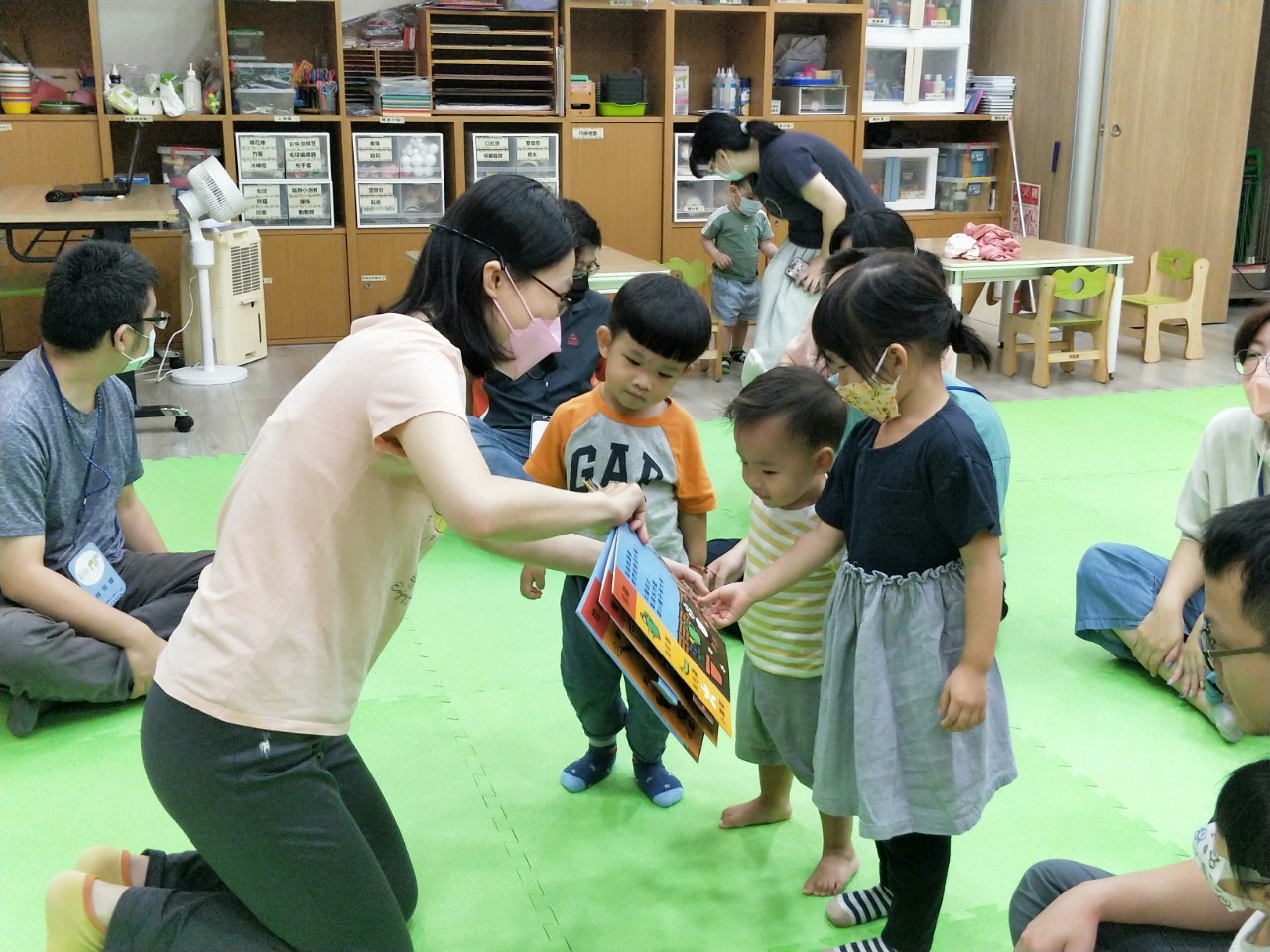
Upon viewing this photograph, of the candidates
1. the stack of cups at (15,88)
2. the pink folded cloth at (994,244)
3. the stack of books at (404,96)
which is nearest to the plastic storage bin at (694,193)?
the stack of books at (404,96)

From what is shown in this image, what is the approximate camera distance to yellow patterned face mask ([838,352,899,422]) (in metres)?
1.75

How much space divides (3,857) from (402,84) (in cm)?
518

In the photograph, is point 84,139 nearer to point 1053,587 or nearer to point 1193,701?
point 1053,587

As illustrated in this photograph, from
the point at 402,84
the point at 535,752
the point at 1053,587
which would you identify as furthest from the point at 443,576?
the point at 402,84

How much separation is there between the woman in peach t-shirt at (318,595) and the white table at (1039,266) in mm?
4487

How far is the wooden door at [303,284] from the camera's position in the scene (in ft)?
22.4

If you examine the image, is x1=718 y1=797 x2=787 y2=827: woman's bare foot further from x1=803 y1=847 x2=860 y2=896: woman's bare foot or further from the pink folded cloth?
the pink folded cloth

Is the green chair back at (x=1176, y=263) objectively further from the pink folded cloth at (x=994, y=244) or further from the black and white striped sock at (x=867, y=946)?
the black and white striped sock at (x=867, y=946)

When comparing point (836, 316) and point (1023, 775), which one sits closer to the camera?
point (836, 316)

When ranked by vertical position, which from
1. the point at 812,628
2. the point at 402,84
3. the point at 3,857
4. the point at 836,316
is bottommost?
the point at 3,857

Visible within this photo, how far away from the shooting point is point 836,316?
1.77 meters

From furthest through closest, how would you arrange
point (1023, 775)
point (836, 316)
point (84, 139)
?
point (84, 139)
point (1023, 775)
point (836, 316)

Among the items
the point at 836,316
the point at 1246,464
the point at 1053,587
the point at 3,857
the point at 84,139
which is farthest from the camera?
the point at 84,139

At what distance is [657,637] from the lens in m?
1.52
